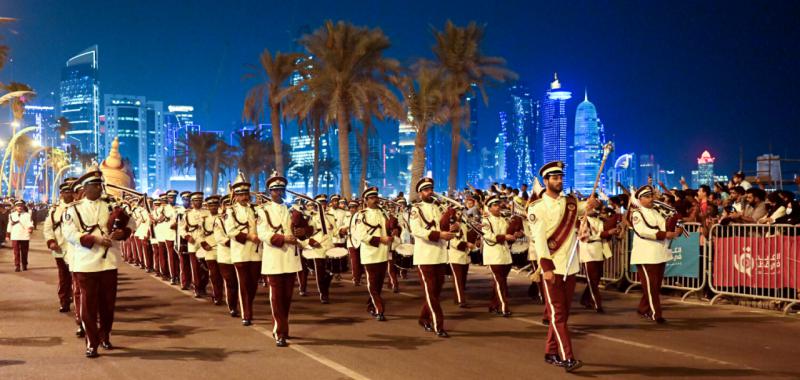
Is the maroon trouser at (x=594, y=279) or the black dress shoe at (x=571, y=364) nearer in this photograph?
the black dress shoe at (x=571, y=364)

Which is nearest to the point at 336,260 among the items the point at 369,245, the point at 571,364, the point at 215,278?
the point at 215,278

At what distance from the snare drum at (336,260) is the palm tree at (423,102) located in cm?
1178

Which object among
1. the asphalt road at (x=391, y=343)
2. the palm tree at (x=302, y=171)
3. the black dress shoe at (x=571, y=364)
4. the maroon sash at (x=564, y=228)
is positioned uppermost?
the palm tree at (x=302, y=171)

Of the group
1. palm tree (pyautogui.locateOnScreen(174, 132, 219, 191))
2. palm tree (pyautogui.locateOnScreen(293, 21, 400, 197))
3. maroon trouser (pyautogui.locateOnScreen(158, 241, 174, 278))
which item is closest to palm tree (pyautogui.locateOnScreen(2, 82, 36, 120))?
palm tree (pyautogui.locateOnScreen(174, 132, 219, 191))

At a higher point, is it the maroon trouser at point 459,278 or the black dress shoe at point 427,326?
the maroon trouser at point 459,278

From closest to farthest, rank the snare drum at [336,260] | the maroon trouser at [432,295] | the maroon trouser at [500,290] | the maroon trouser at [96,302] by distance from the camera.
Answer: the maroon trouser at [96,302] < the maroon trouser at [432,295] < the maroon trouser at [500,290] < the snare drum at [336,260]

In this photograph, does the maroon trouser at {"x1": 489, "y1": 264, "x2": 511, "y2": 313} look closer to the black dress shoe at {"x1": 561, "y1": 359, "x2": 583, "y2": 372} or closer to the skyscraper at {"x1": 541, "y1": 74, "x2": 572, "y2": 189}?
the black dress shoe at {"x1": 561, "y1": 359, "x2": 583, "y2": 372}

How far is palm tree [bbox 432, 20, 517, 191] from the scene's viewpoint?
3269 cm

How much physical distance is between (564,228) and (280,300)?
3988 mm

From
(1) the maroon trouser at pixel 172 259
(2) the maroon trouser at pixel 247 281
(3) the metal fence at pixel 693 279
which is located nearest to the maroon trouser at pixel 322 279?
(2) the maroon trouser at pixel 247 281

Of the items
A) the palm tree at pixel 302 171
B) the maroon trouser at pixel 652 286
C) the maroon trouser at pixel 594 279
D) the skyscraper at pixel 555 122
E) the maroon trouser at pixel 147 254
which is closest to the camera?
the maroon trouser at pixel 652 286

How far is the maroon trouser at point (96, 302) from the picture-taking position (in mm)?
9820

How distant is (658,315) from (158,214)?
43.9 ft

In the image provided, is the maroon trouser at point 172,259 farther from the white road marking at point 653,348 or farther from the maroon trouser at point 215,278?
the white road marking at point 653,348
